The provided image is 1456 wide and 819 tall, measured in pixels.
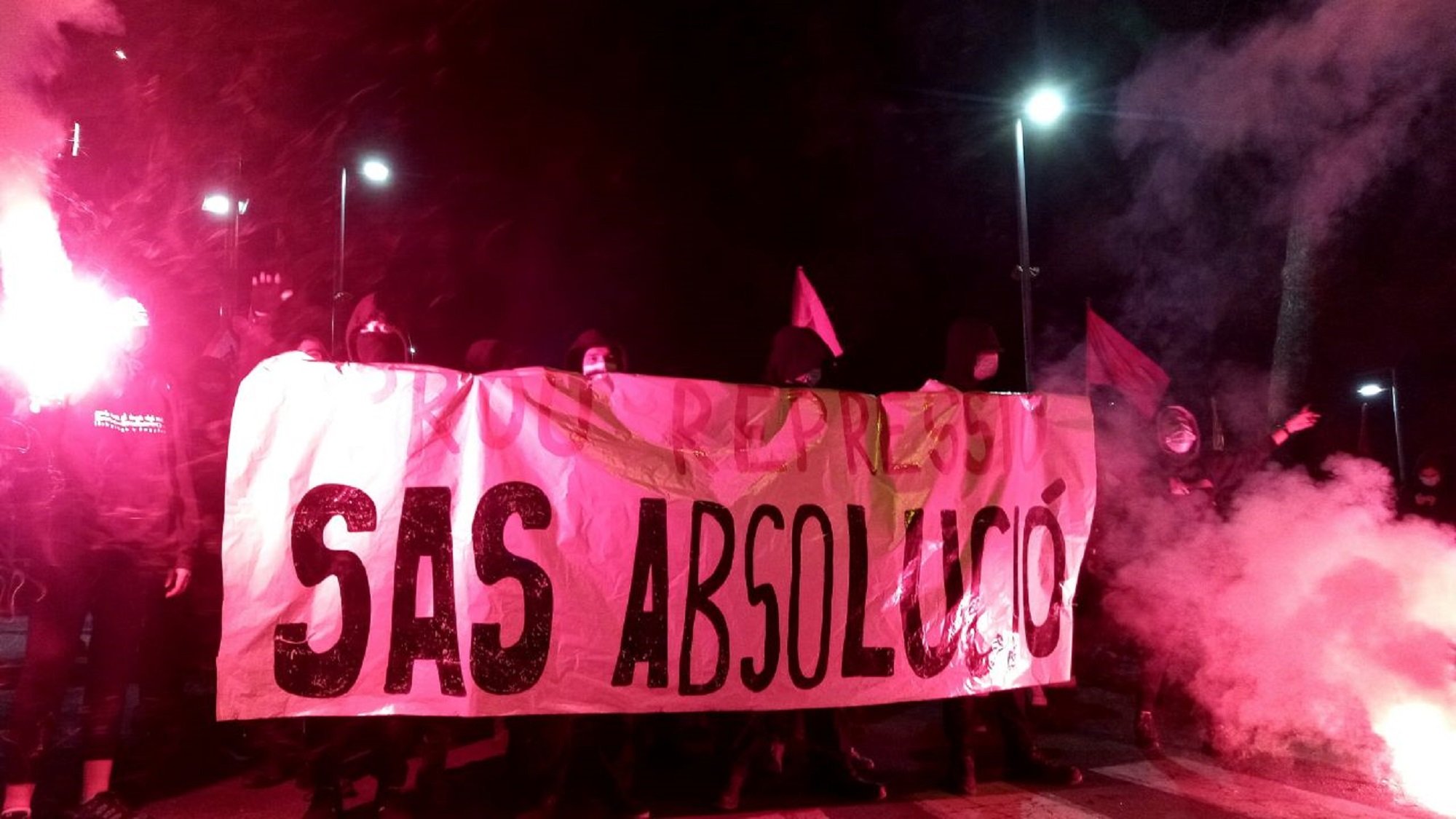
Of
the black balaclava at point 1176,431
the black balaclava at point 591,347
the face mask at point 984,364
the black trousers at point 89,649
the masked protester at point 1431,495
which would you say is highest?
the black balaclava at point 591,347

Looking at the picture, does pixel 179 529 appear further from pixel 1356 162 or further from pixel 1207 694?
pixel 1356 162

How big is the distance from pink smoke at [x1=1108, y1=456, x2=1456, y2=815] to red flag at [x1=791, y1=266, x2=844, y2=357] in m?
3.55

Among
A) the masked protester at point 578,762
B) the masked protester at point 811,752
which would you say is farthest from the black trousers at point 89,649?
the masked protester at point 811,752

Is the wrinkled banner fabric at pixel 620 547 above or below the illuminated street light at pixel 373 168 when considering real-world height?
below

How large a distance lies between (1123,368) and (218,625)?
7886 millimetres

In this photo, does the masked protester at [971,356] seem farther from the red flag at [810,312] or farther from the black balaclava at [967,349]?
the red flag at [810,312]

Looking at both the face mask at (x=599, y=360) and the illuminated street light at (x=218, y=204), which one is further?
the illuminated street light at (x=218, y=204)

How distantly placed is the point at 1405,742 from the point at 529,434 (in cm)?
476

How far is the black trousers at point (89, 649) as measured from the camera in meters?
3.56

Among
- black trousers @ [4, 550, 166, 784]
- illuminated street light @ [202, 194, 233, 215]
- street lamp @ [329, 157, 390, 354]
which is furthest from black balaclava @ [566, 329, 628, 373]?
street lamp @ [329, 157, 390, 354]

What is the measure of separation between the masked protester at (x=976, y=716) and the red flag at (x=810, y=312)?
127 inches

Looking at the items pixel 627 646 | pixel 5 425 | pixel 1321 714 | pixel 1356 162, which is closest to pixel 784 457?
pixel 627 646

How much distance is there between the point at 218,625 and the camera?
514 centimetres

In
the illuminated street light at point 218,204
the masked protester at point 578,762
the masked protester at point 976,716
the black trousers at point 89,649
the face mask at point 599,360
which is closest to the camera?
the black trousers at point 89,649
